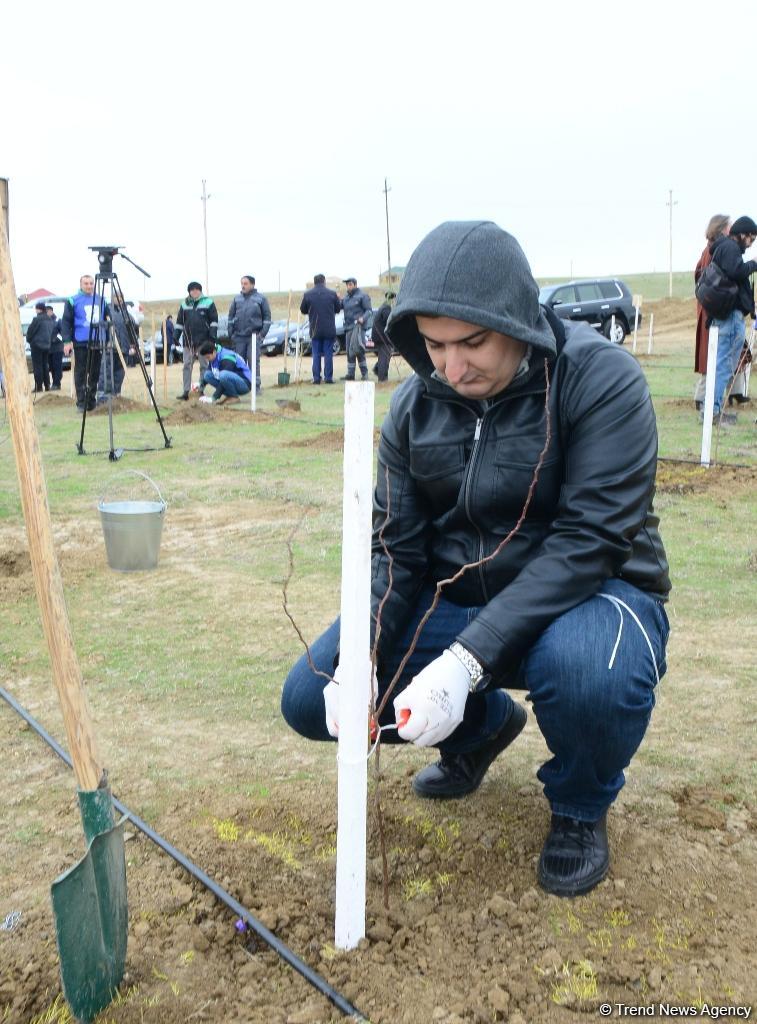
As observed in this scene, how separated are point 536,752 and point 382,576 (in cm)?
86

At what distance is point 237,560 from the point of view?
5.32 meters

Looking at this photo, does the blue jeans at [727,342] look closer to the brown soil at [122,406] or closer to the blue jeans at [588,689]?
the blue jeans at [588,689]

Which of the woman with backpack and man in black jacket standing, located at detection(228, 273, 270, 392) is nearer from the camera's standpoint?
the woman with backpack

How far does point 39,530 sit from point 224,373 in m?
12.4

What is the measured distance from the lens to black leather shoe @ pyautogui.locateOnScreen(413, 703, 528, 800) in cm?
257

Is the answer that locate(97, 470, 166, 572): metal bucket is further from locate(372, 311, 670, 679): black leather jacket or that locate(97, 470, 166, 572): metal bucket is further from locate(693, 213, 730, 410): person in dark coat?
locate(693, 213, 730, 410): person in dark coat

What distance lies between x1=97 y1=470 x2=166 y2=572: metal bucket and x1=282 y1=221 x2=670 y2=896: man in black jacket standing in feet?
9.14

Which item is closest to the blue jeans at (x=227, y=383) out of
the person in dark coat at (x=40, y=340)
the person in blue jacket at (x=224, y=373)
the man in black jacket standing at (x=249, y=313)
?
the person in blue jacket at (x=224, y=373)

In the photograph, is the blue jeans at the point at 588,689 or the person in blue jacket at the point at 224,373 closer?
the blue jeans at the point at 588,689

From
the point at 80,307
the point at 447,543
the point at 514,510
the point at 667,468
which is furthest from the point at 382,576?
the point at 80,307

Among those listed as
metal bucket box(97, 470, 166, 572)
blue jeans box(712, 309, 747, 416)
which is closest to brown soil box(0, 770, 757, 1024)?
metal bucket box(97, 470, 166, 572)

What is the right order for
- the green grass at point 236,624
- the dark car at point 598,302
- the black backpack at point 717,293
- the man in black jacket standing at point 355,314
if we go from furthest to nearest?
the dark car at point 598,302
the man in black jacket standing at point 355,314
the black backpack at point 717,293
the green grass at point 236,624

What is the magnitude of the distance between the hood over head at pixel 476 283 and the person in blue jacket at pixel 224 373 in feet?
39.9

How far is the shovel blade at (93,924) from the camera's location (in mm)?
1737
